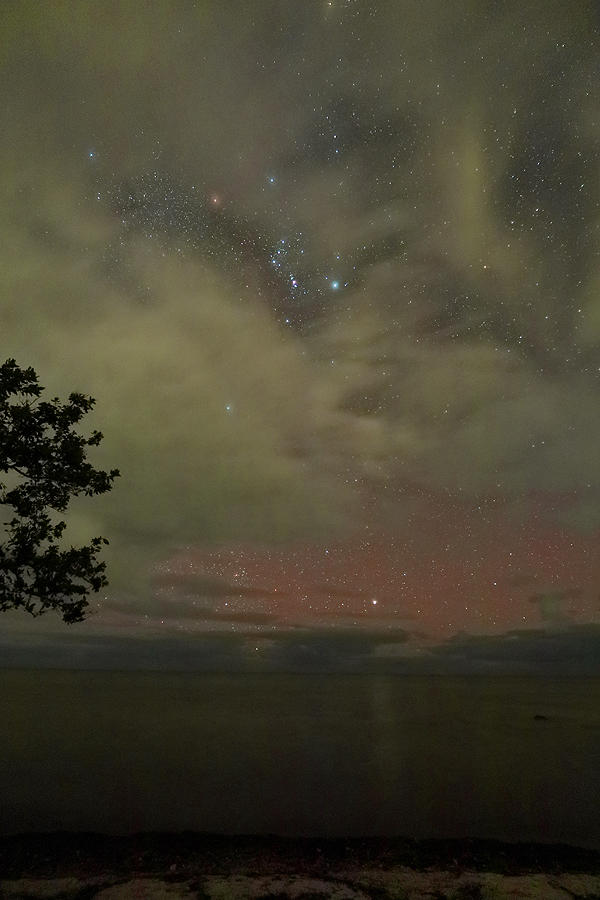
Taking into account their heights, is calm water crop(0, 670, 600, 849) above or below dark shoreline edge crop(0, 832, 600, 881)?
below

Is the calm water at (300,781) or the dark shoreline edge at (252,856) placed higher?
the dark shoreline edge at (252,856)

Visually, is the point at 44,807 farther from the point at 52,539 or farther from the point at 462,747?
the point at 462,747

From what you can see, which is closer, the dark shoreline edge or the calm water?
the dark shoreline edge

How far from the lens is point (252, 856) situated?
13.9 meters

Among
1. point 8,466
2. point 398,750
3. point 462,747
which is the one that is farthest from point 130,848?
point 462,747

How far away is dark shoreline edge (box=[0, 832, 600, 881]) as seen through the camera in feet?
41.6

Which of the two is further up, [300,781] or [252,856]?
[252,856]

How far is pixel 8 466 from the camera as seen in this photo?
10.8 meters

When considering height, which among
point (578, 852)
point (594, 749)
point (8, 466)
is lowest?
point (594, 749)

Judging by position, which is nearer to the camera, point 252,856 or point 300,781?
point 252,856

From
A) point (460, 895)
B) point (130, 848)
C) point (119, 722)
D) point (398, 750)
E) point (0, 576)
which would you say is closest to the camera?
point (0, 576)

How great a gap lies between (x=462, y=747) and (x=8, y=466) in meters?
48.0

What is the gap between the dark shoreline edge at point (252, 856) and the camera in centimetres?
1269

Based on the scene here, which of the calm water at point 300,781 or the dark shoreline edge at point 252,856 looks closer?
the dark shoreline edge at point 252,856
